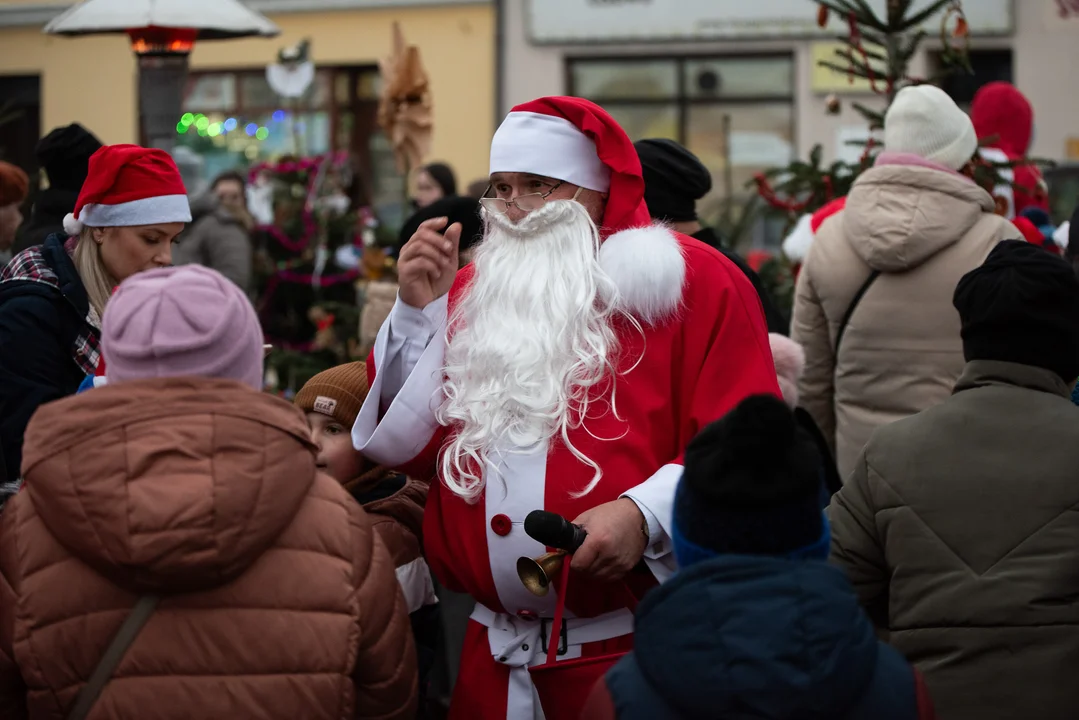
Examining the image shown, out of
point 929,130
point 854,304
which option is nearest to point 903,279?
point 854,304

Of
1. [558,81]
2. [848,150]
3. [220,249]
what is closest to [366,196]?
[220,249]

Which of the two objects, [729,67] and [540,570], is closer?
[540,570]

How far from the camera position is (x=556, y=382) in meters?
3.30

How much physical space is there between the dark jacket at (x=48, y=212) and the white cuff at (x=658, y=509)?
277cm

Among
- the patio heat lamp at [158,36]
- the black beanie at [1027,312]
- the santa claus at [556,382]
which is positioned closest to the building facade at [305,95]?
the patio heat lamp at [158,36]

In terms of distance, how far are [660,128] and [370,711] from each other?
15.0 m

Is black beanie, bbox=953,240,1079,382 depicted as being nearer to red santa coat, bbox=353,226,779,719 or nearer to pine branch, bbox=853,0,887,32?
red santa coat, bbox=353,226,779,719

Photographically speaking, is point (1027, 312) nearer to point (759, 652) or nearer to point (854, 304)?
point (759, 652)

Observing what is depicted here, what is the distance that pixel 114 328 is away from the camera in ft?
8.71

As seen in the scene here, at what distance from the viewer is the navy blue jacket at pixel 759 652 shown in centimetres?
213

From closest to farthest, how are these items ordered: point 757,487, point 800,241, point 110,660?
point 757,487
point 110,660
point 800,241

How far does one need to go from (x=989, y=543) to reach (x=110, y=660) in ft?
5.57

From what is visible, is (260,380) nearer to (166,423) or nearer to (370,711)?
(166,423)

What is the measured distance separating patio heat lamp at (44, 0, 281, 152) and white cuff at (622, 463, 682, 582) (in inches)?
163
